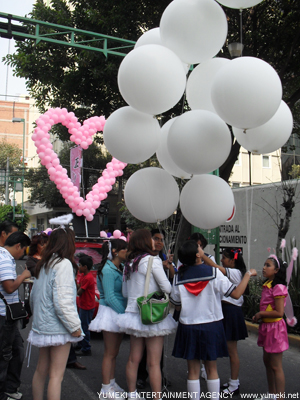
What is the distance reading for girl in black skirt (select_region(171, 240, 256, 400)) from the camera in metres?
3.76

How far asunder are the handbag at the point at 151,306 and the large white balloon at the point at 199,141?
105cm

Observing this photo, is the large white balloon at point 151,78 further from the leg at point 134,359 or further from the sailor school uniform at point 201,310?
the leg at point 134,359

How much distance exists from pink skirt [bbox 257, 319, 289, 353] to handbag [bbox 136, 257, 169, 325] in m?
1.00

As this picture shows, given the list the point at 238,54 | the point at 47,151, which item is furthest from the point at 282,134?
the point at 47,151

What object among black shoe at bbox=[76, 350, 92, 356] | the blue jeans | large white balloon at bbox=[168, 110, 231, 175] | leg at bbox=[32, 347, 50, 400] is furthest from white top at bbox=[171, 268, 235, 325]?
black shoe at bbox=[76, 350, 92, 356]

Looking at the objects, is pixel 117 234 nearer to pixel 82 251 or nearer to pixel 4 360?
pixel 82 251

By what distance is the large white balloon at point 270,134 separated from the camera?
12.9ft

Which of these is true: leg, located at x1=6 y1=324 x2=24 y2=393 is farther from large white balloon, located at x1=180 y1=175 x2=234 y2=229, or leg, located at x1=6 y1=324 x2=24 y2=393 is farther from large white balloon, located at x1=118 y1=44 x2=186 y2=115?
large white balloon, located at x1=118 y1=44 x2=186 y2=115

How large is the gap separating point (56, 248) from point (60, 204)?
28028 millimetres

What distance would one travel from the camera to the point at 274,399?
13.3 ft

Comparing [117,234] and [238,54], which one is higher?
[238,54]

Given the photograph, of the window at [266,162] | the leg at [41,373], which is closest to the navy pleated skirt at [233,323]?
the leg at [41,373]

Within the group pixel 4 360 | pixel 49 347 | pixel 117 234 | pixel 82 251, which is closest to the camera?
pixel 49 347

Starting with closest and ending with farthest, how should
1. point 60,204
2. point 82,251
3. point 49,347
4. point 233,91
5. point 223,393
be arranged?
1. point 233,91
2. point 49,347
3. point 223,393
4. point 82,251
5. point 60,204
